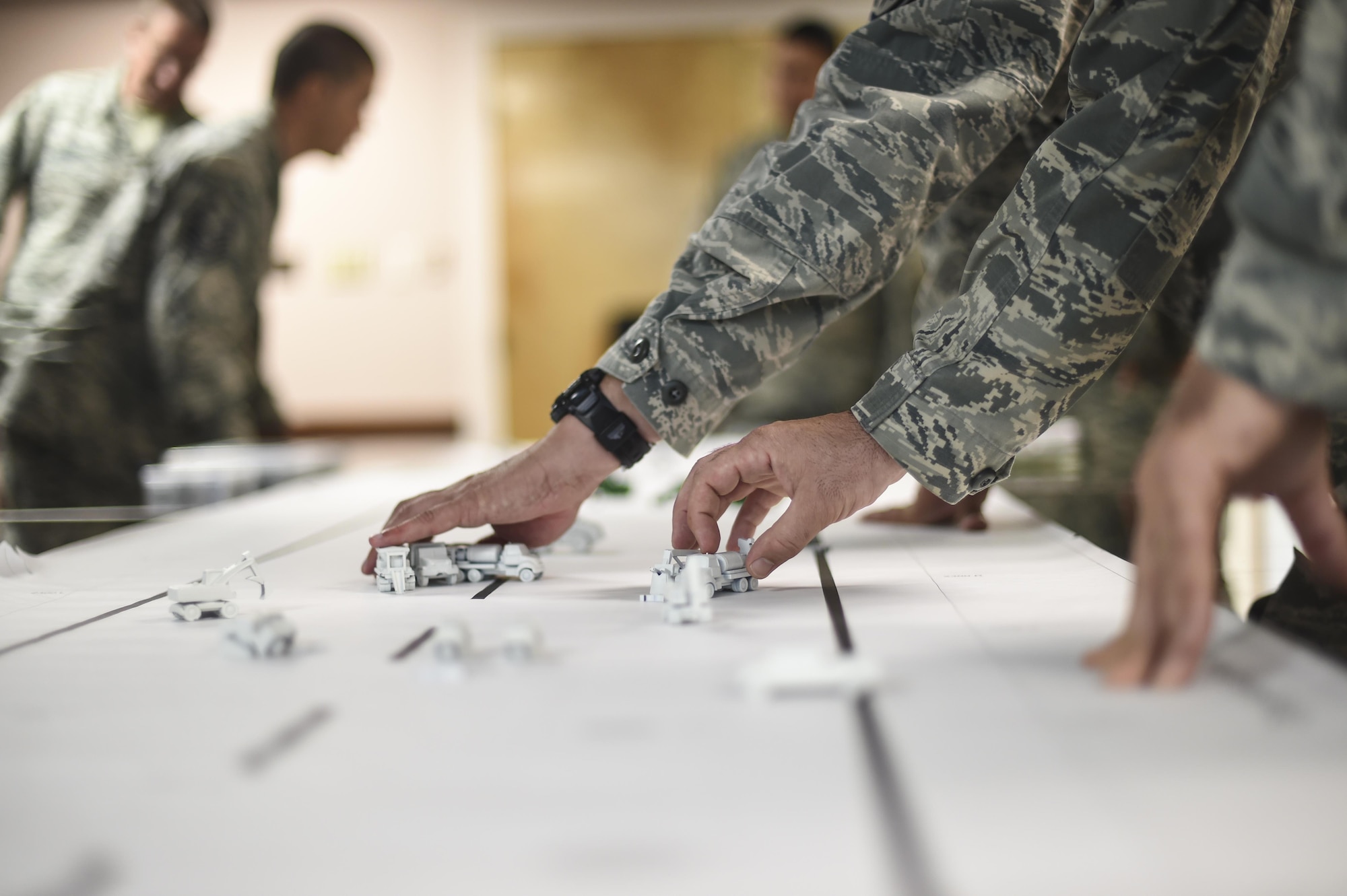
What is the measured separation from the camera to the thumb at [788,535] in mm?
830

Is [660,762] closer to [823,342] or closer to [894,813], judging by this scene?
[894,813]

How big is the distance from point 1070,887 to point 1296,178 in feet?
1.11

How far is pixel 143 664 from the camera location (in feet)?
2.13

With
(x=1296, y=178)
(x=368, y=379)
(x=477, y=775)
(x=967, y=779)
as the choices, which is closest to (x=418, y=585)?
(x=477, y=775)

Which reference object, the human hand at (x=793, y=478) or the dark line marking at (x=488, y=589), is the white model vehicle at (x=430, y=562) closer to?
the dark line marking at (x=488, y=589)

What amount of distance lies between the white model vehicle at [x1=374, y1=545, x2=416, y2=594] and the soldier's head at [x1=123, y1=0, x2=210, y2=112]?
6.77 ft

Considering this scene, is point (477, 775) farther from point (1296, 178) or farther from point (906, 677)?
point (1296, 178)

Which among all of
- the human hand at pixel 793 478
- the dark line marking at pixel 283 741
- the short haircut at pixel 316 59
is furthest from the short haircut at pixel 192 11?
the dark line marking at pixel 283 741

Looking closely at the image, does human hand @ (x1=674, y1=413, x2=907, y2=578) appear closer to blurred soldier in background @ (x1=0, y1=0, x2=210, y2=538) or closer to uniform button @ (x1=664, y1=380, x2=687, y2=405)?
uniform button @ (x1=664, y1=380, x2=687, y2=405)

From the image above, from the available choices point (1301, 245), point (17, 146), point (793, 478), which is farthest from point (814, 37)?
point (1301, 245)

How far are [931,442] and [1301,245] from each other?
1.21ft

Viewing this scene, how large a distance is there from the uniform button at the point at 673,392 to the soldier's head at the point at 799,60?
2.33m

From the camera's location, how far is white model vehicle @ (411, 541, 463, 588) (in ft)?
2.93

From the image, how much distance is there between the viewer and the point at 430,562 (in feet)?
2.93
